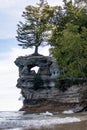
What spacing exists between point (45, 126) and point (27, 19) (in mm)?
43324

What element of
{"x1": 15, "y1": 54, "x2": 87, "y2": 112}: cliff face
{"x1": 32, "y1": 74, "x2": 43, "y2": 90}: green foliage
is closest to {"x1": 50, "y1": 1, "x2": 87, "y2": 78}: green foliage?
{"x1": 15, "y1": 54, "x2": 87, "y2": 112}: cliff face

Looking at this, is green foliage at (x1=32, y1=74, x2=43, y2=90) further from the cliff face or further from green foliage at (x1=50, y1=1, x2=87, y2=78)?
green foliage at (x1=50, y1=1, x2=87, y2=78)

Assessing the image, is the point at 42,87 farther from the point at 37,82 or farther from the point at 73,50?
the point at 73,50

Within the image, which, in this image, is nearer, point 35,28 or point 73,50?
point 73,50

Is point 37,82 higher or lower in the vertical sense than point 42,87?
higher

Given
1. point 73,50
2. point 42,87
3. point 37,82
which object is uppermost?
point 73,50

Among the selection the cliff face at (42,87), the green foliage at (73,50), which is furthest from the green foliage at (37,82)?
the green foliage at (73,50)

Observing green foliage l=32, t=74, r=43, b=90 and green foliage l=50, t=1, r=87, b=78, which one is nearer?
green foliage l=50, t=1, r=87, b=78

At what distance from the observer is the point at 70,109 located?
180ft

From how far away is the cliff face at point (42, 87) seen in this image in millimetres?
58562

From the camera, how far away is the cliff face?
192ft

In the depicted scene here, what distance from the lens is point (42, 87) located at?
63.4 m

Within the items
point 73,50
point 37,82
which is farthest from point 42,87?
point 73,50

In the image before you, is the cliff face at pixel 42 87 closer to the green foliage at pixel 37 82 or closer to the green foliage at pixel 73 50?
the green foliage at pixel 37 82
